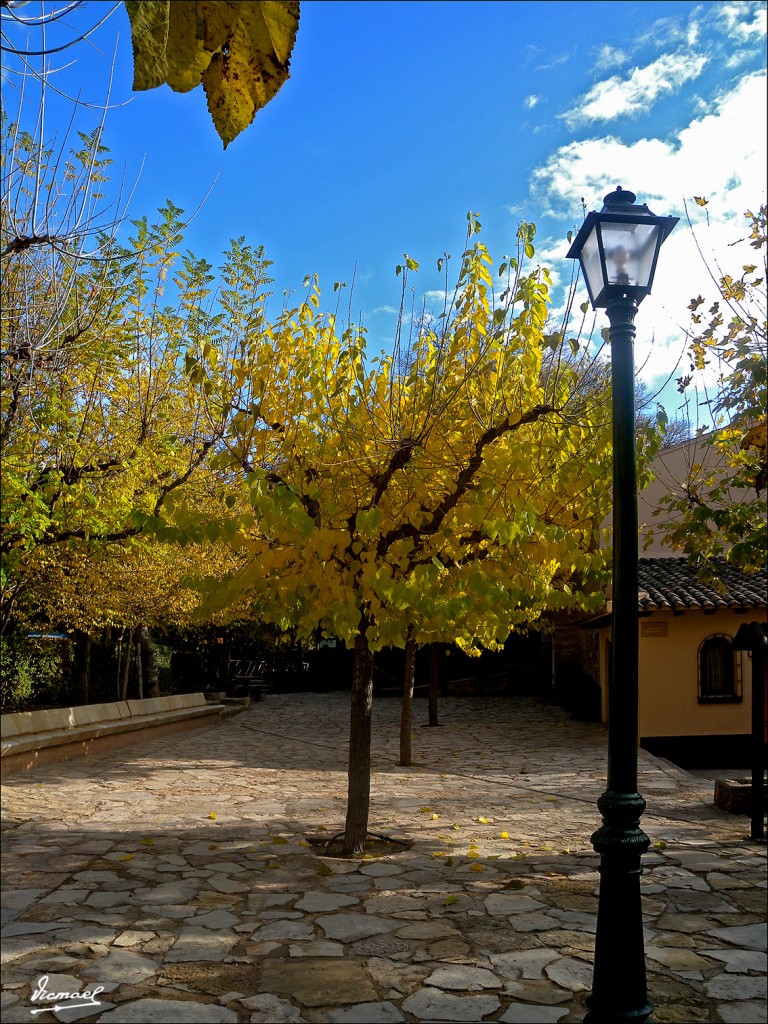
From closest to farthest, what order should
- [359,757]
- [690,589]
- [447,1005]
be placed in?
1. [447,1005]
2. [359,757]
3. [690,589]

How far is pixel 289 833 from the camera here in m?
8.55

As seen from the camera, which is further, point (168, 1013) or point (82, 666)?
point (82, 666)

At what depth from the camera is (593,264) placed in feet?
15.1

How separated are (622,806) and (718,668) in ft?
52.7

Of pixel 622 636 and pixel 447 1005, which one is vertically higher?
pixel 622 636

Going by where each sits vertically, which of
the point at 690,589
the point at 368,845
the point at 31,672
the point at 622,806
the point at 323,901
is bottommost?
the point at 368,845

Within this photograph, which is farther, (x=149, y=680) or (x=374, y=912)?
(x=149, y=680)

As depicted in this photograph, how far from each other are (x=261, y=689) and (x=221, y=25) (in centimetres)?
2843

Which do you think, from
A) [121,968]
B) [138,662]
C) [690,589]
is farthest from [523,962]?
[138,662]

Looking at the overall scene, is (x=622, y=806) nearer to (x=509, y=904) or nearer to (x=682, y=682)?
(x=509, y=904)

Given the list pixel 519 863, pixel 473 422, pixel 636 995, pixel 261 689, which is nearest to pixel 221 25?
pixel 636 995

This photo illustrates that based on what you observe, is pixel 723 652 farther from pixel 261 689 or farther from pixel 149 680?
pixel 261 689

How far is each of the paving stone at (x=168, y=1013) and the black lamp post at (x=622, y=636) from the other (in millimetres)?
1838

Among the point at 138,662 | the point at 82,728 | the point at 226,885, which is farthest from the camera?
the point at 138,662
